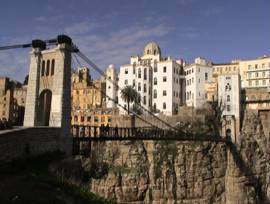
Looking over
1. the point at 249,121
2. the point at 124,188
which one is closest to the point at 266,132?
the point at 249,121

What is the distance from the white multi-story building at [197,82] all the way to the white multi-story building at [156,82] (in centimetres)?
168

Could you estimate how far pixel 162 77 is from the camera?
7181cm

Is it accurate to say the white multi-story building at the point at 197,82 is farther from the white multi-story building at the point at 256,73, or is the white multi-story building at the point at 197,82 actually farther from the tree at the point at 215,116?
the white multi-story building at the point at 256,73

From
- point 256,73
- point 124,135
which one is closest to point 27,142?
point 124,135

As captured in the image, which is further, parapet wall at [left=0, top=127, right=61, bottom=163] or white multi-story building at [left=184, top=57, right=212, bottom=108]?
white multi-story building at [left=184, top=57, right=212, bottom=108]

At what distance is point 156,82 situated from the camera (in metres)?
72.4

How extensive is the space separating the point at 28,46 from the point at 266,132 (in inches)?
1736

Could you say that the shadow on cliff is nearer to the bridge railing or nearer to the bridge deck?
the bridge deck

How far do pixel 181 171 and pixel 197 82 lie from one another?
24047 mm

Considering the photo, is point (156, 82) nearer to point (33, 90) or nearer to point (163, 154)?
point (163, 154)

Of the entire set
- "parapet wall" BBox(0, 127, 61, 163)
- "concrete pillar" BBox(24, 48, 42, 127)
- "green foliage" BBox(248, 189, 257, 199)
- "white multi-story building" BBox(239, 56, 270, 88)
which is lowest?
"green foliage" BBox(248, 189, 257, 199)

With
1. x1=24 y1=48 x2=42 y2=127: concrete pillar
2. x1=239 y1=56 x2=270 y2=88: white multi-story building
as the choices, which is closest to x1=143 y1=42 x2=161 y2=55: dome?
x1=239 y1=56 x2=270 y2=88: white multi-story building

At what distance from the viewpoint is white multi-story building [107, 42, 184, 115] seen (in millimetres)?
70312

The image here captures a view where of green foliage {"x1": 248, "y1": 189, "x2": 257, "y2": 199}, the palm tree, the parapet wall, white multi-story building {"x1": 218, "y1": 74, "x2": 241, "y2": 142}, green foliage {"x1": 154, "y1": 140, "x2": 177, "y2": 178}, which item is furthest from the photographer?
the palm tree
